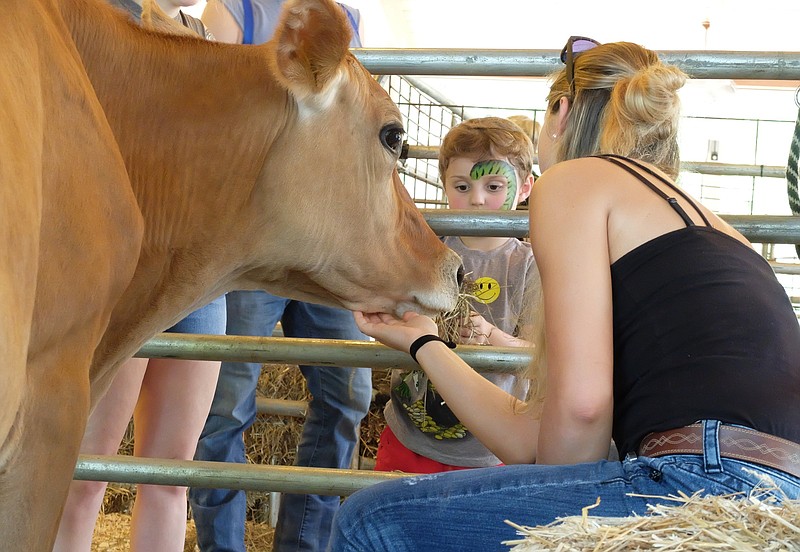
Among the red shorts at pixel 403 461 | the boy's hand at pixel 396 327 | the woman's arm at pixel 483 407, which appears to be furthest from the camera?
the red shorts at pixel 403 461

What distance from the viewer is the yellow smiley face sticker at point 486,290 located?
9.18 feet

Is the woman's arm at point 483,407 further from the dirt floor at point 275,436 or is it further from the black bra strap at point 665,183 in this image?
the dirt floor at point 275,436

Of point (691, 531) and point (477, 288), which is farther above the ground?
point (477, 288)

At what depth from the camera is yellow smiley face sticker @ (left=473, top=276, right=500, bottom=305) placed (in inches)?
110

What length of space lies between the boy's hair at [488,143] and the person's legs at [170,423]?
1.00m

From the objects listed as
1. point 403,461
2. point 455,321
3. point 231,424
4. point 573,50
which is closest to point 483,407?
point 455,321

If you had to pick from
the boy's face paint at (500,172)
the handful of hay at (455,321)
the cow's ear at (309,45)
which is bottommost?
the handful of hay at (455,321)

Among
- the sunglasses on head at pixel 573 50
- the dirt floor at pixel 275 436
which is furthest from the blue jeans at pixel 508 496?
the dirt floor at pixel 275 436

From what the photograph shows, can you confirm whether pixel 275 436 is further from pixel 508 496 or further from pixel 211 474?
pixel 508 496

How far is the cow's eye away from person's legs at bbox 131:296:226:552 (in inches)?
32.1

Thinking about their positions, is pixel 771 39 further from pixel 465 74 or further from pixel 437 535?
pixel 437 535

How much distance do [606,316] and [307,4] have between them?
0.74 meters

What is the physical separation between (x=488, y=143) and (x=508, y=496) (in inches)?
65.3

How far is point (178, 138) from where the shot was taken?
1657 mm
